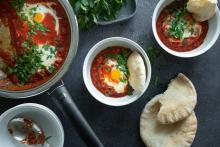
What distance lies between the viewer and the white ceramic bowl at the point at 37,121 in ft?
6.17

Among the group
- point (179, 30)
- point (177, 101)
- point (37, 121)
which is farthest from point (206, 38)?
point (37, 121)

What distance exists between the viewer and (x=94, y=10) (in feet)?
6.37

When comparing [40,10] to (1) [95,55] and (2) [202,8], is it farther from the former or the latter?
(2) [202,8]

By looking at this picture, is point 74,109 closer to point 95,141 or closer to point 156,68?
point 95,141

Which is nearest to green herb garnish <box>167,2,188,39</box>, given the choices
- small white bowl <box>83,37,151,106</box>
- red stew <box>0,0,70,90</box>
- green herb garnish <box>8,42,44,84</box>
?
small white bowl <box>83,37,151,106</box>

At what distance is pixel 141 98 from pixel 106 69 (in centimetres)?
20

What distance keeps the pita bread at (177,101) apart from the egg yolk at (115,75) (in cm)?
20

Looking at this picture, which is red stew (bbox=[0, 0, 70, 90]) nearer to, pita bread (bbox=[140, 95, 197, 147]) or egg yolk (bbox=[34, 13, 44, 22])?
egg yolk (bbox=[34, 13, 44, 22])

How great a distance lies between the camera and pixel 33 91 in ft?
5.98

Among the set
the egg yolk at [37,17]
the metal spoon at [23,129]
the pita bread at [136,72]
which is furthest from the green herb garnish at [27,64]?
the pita bread at [136,72]

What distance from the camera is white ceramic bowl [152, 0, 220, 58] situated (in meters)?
1.94

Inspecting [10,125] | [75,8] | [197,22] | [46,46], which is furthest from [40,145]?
[197,22]

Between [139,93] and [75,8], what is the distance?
429mm

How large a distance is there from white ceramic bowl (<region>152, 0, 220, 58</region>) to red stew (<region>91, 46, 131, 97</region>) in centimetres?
16
